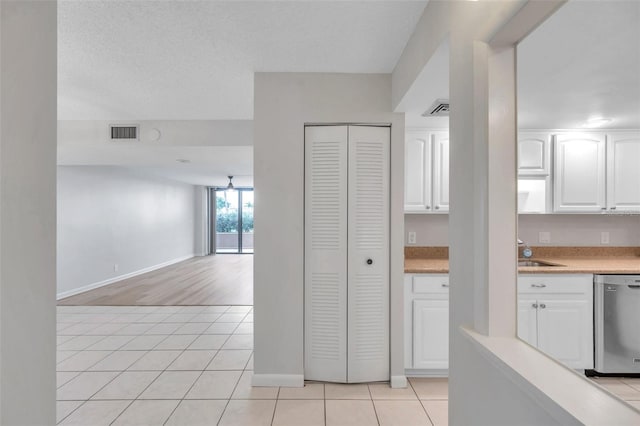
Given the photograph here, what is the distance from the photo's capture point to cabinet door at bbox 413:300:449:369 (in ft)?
9.02

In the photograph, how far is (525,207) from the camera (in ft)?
10.9

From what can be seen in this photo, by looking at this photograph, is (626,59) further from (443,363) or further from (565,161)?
(443,363)

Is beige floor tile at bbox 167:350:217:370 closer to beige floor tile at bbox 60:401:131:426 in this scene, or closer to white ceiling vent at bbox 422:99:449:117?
beige floor tile at bbox 60:401:131:426

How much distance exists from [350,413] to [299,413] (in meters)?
0.35

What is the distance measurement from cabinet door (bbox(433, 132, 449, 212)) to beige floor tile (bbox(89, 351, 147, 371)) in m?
3.29

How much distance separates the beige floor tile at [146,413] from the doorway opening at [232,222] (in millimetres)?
9052

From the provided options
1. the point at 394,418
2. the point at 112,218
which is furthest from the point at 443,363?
the point at 112,218

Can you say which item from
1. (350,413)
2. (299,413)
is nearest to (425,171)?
(350,413)

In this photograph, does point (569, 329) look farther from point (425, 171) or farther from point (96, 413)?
point (96, 413)

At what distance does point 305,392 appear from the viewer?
2514mm

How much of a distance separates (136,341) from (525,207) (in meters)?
4.36

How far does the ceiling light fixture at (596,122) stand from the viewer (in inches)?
116

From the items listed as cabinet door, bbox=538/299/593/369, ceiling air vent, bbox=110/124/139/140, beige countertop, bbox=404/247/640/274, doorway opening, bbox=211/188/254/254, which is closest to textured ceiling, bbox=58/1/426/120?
ceiling air vent, bbox=110/124/139/140

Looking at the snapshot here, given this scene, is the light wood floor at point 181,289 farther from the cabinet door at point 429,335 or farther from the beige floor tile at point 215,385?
the cabinet door at point 429,335
